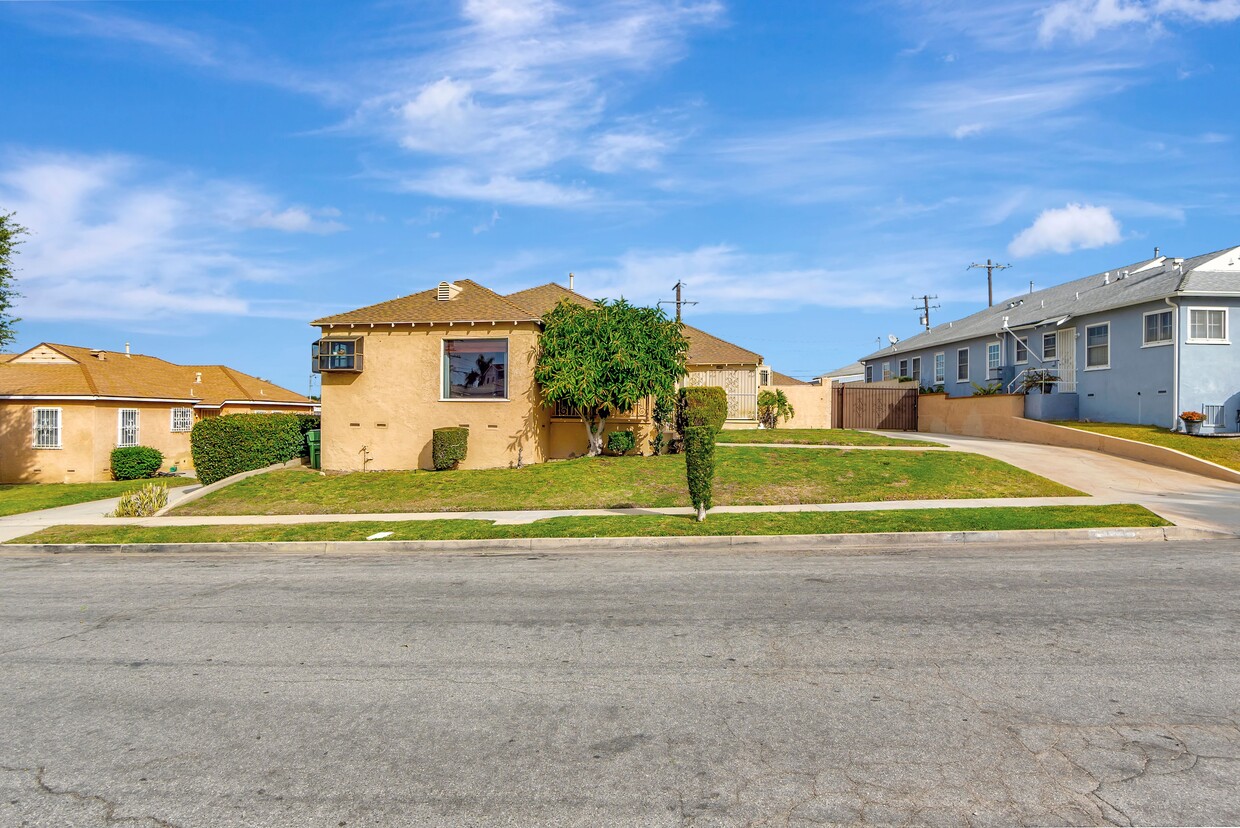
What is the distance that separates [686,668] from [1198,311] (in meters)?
24.7

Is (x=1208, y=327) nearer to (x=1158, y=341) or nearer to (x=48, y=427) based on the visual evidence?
(x=1158, y=341)

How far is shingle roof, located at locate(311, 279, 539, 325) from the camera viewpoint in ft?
71.5

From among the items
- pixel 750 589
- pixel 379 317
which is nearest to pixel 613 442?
pixel 379 317

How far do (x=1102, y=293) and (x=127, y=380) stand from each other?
132 ft

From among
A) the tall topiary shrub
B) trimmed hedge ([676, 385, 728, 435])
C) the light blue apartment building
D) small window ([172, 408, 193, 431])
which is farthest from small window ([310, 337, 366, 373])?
the light blue apartment building

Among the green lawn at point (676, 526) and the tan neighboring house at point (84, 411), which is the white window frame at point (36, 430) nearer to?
the tan neighboring house at point (84, 411)

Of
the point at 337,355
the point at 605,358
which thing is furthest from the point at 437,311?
the point at 605,358

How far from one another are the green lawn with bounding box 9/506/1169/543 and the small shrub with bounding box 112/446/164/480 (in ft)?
55.4

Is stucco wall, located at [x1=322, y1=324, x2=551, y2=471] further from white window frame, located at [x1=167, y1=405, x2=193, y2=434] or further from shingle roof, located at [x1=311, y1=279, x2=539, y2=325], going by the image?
white window frame, located at [x1=167, y1=405, x2=193, y2=434]

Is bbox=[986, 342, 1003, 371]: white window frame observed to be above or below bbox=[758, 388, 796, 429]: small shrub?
above

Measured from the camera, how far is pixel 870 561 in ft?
32.9

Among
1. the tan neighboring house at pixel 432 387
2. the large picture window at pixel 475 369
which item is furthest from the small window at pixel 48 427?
the large picture window at pixel 475 369

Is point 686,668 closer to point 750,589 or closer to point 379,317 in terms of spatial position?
point 750,589

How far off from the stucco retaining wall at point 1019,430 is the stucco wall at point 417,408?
16279 millimetres
